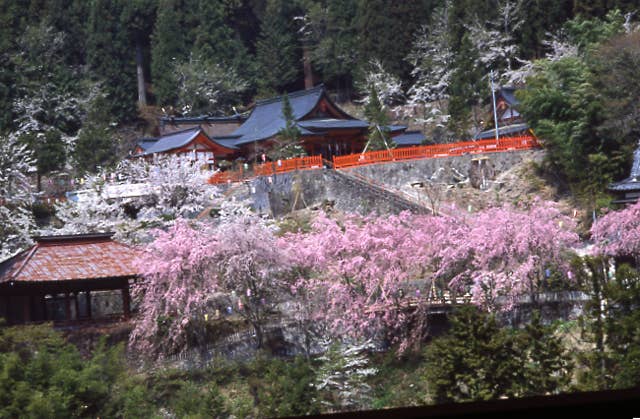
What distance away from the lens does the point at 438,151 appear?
29.1 feet

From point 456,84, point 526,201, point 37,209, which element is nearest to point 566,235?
point 526,201

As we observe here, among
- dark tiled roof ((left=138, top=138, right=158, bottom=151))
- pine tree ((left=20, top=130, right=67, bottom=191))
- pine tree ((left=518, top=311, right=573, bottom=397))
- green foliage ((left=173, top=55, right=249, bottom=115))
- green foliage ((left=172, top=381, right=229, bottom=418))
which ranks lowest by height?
green foliage ((left=172, top=381, right=229, bottom=418))

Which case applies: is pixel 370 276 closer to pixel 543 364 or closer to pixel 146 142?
pixel 543 364

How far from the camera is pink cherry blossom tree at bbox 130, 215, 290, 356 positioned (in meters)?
6.74

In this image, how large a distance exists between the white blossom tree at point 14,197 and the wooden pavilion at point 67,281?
0.34 meters

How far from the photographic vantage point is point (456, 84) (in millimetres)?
9078

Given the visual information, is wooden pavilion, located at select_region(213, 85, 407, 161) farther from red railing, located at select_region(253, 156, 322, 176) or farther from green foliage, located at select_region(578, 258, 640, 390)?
green foliage, located at select_region(578, 258, 640, 390)

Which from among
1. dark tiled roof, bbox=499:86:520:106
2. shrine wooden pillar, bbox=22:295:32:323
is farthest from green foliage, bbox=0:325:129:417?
dark tiled roof, bbox=499:86:520:106

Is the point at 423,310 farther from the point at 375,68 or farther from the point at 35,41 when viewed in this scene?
the point at 35,41

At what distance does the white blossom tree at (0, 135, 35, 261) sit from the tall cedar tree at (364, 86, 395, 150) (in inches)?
169

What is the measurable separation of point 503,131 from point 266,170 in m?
2.89

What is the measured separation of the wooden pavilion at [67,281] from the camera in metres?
6.28

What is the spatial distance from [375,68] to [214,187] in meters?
2.24

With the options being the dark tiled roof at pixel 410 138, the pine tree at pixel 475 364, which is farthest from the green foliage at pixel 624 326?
the dark tiled roof at pixel 410 138
